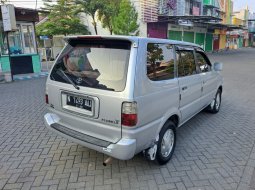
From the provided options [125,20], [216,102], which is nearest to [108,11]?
[125,20]

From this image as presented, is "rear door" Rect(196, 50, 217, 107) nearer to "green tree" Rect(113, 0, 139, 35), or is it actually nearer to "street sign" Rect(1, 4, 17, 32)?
"street sign" Rect(1, 4, 17, 32)

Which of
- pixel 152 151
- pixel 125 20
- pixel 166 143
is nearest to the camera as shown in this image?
pixel 152 151

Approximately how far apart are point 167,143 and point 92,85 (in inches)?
58.5

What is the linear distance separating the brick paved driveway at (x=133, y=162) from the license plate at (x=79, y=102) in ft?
3.17

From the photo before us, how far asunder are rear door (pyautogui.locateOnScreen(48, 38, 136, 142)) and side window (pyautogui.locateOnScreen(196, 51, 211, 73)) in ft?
7.17

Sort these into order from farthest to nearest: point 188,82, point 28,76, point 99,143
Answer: point 28,76, point 188,82, point 99,143

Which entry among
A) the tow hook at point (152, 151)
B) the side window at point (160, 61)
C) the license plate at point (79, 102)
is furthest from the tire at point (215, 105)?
the license plate at point (79, 102)

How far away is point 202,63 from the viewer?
183 inches

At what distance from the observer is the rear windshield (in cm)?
275

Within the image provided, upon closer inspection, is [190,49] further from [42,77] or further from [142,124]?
Answer: [42,77]

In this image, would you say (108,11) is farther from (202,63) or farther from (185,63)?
(185,63)

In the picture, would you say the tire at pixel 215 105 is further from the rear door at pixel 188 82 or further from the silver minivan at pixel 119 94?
the silver minivan at pixel 119 94

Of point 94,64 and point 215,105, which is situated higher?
point 94,64

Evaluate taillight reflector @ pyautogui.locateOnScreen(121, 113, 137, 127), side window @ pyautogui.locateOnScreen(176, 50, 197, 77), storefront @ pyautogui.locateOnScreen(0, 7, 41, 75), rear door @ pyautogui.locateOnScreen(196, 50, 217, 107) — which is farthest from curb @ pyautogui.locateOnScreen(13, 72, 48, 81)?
taillight reflector @ pyautogui.locateOnScreen(121, 113, 137, 127)
